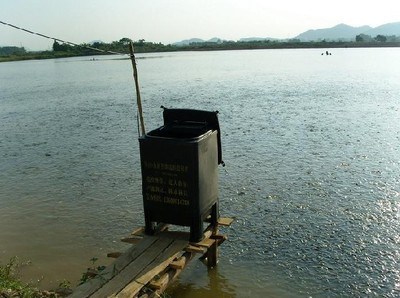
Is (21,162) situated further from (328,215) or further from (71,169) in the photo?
(328,215)

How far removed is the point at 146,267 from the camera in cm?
634

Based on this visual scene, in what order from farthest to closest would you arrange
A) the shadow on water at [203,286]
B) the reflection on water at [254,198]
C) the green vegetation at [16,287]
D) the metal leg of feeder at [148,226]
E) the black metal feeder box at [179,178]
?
1. the reflection on water at [254,198]
2. the shadow on water at [203,286]
3. the metal leg of feeder at [148,226]
4. the black metal feeder box at [179,178]
5. the green vegetation at [16,287]

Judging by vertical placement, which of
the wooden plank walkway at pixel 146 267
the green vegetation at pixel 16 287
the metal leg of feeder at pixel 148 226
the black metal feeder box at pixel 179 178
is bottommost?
the green vegetation at pixel 16 287

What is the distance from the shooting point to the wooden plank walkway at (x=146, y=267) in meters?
5.80

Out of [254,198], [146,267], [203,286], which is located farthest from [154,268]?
[254,198]

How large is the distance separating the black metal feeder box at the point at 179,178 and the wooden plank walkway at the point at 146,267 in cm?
23

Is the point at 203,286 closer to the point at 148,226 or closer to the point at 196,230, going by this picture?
the point at 196,230

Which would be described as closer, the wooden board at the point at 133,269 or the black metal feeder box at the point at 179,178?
the wooden board at the point at 133,269

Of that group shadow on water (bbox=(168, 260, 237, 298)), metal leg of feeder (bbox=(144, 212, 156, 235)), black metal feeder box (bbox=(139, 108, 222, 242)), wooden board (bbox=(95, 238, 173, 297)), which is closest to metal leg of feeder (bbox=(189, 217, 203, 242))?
black metal feeder box (bbox=(139, 108, 222, 242))

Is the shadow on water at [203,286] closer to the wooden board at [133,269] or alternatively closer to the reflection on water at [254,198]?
the reflection on water at [254,198]

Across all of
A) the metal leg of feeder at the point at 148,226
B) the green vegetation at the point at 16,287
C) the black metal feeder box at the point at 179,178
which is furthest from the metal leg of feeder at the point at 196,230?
the green vegetation at the point at 16,287

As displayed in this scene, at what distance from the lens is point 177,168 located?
6.82 m

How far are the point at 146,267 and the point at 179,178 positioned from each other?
4.59ft

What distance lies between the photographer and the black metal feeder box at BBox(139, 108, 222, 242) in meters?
6.74
